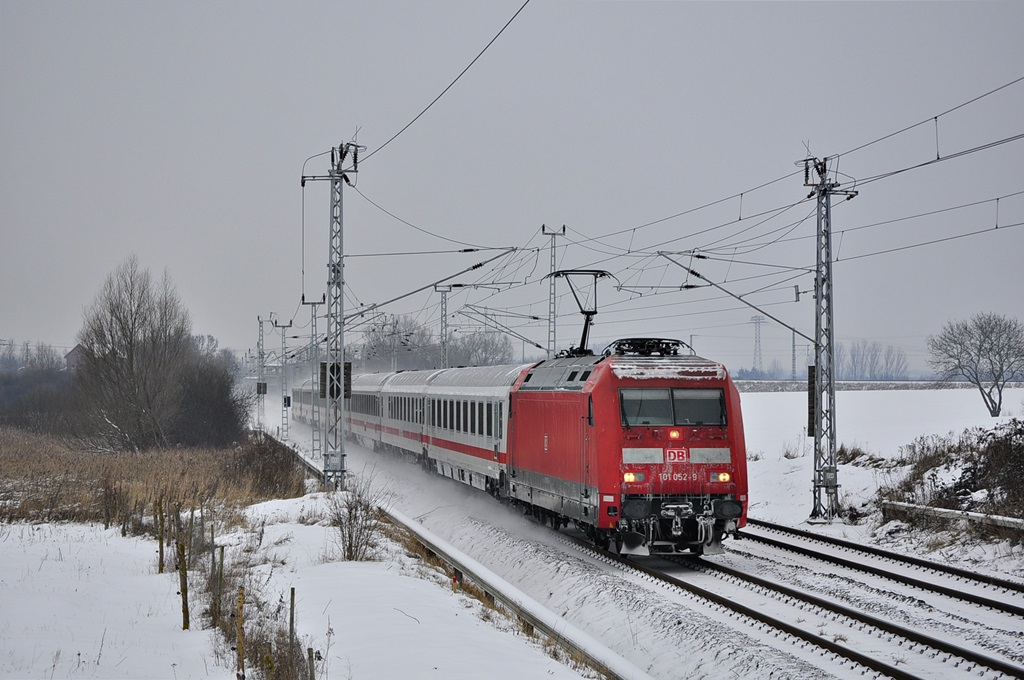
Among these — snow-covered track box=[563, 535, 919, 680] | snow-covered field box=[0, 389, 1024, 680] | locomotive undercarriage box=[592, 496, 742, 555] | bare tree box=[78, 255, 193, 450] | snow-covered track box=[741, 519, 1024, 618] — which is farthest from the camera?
bare tree box=[78, 255, 193, 450]

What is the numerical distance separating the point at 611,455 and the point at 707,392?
195cm

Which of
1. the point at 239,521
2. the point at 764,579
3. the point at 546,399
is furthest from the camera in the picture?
the point at 239,521

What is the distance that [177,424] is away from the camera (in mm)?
45125

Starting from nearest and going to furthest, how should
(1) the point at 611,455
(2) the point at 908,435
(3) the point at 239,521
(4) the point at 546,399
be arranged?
(1) the point at 611,455 → (4) the point at 546,399 → (3) the point at 239,521 → (2) the point at 908,435

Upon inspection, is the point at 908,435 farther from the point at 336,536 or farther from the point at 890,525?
the point at 336,536

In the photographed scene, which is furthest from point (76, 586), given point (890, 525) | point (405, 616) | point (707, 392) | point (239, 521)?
point (890, 525)

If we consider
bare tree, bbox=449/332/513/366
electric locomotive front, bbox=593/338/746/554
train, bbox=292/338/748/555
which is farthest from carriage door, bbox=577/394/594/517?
bare tree, bbox=449/332/513/366

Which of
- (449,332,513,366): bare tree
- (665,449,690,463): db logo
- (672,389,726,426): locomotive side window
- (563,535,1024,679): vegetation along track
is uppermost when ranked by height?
(449,332,513,366): bare tree

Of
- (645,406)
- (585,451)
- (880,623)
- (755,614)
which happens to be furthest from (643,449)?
(880,623)

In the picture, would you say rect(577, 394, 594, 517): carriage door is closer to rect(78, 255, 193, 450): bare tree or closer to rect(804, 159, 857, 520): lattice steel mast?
rect(804, 159, 857, 520): lattice steel mast

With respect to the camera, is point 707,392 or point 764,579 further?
point 707,392

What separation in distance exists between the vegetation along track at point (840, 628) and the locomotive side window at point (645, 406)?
2.33m

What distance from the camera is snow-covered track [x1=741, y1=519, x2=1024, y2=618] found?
40.4 feet

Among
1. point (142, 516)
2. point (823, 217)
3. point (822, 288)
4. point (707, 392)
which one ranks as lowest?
point (142, 516)
